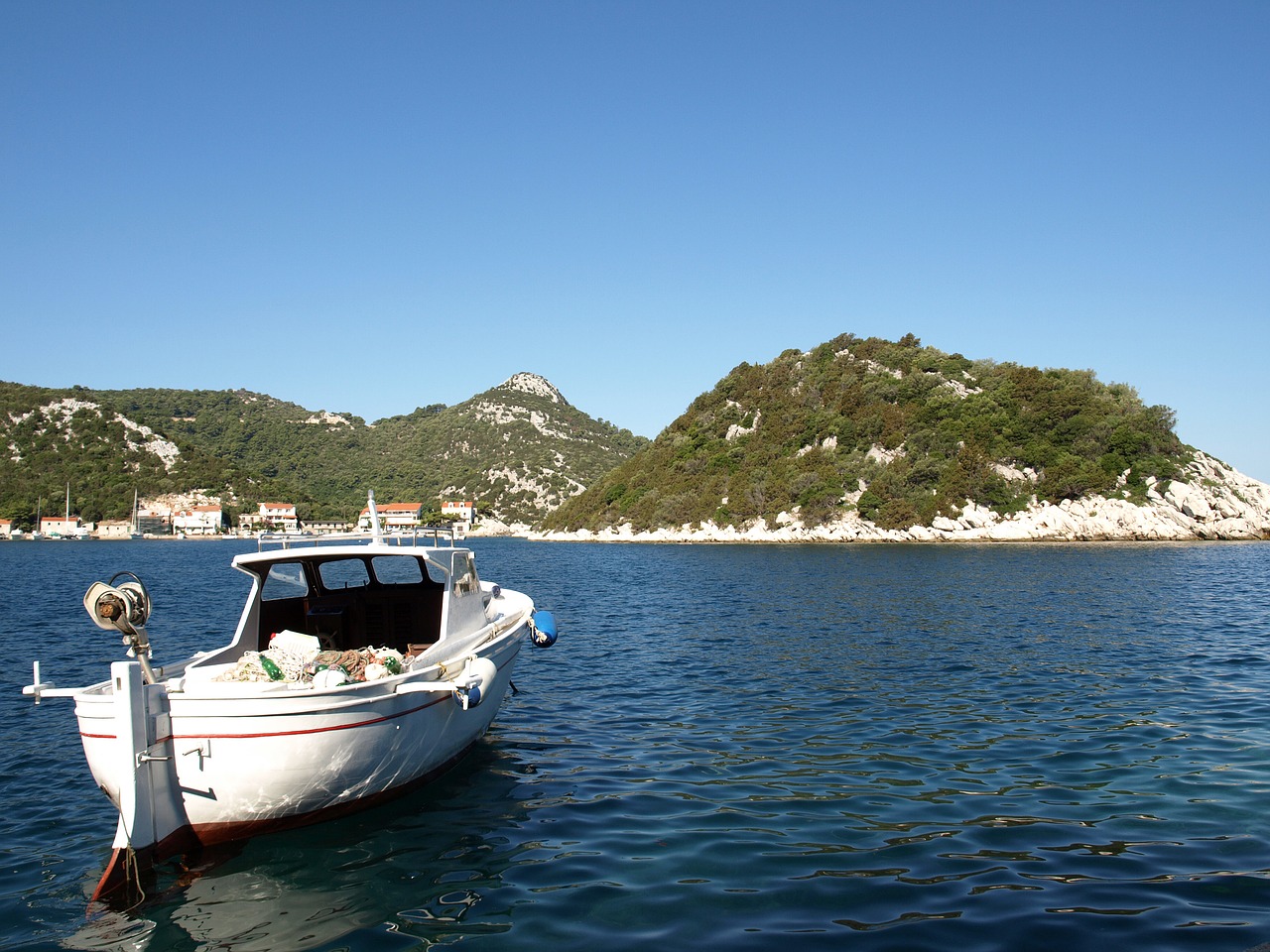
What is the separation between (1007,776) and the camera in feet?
32.9

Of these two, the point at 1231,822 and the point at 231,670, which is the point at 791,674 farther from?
the point at 231,670

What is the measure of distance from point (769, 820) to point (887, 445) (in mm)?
96123

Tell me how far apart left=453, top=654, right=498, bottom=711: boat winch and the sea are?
1.25m

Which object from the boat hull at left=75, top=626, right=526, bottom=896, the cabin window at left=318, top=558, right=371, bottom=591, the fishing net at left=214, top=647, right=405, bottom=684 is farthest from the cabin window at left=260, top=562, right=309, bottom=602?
the boat hull at left=75, top=626, right=526, bottom=896

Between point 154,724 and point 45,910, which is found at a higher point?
point 154,724

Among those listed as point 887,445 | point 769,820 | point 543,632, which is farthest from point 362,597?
point 887,445

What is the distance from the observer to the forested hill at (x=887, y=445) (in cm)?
8850

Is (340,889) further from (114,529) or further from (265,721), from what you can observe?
(114,529)

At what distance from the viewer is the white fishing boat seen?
729 cm

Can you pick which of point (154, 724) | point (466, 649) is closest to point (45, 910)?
point (154, 724)

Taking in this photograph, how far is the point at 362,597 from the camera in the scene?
494 inches

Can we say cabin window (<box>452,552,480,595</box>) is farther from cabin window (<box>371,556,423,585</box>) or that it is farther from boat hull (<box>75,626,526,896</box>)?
boat hull (<box>75,626,526,896</box>)

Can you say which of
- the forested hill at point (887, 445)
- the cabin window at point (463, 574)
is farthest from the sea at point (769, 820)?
the forested hill at point (887, 445)

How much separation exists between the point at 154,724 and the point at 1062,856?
8495 millimetres
